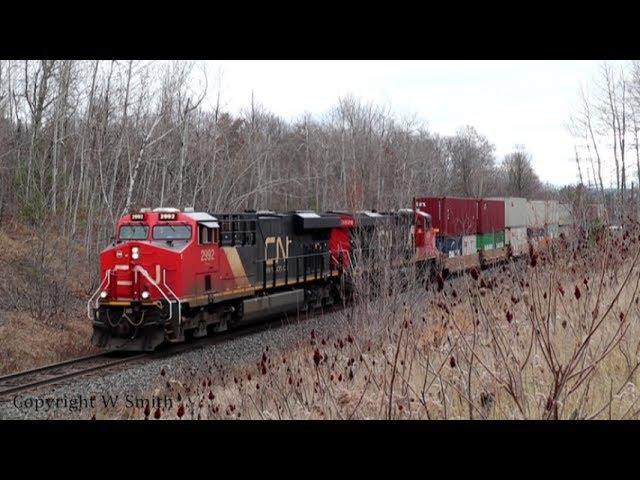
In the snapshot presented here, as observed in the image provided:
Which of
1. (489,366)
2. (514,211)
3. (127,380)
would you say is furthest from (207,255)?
(514,211)

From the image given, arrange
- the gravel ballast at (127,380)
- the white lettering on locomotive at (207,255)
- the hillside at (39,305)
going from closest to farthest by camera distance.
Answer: the gravel ballast at (127,380) < the hillside at (39,305) < the white lettering on locomotive at (207,255)

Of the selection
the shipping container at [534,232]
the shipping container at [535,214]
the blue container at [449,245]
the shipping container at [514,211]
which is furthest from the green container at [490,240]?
the shipping container at [534,232]

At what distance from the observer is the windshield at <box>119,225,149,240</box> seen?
610 inches

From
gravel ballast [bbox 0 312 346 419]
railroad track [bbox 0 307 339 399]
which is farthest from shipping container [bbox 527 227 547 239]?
railroad track [bbox 0 307 339 399]

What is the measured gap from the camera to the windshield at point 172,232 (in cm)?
1535

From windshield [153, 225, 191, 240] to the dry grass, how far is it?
177 inches

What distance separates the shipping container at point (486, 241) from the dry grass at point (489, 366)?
17.5 metres

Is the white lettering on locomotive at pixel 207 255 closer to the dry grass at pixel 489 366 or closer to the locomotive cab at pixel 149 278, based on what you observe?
the locomotive cab at pixel 149 278

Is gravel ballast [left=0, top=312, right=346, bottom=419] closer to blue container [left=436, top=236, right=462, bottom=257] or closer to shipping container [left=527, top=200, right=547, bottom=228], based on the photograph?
shipping container [left=527, top=200, right=547, bottom=228]

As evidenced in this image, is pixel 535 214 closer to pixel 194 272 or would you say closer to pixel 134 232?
pixel 194 272

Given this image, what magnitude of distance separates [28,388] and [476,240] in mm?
20932

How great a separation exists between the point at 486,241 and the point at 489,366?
23.4 meters

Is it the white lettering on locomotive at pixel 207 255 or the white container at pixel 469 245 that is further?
the white container at pixel 469 245
